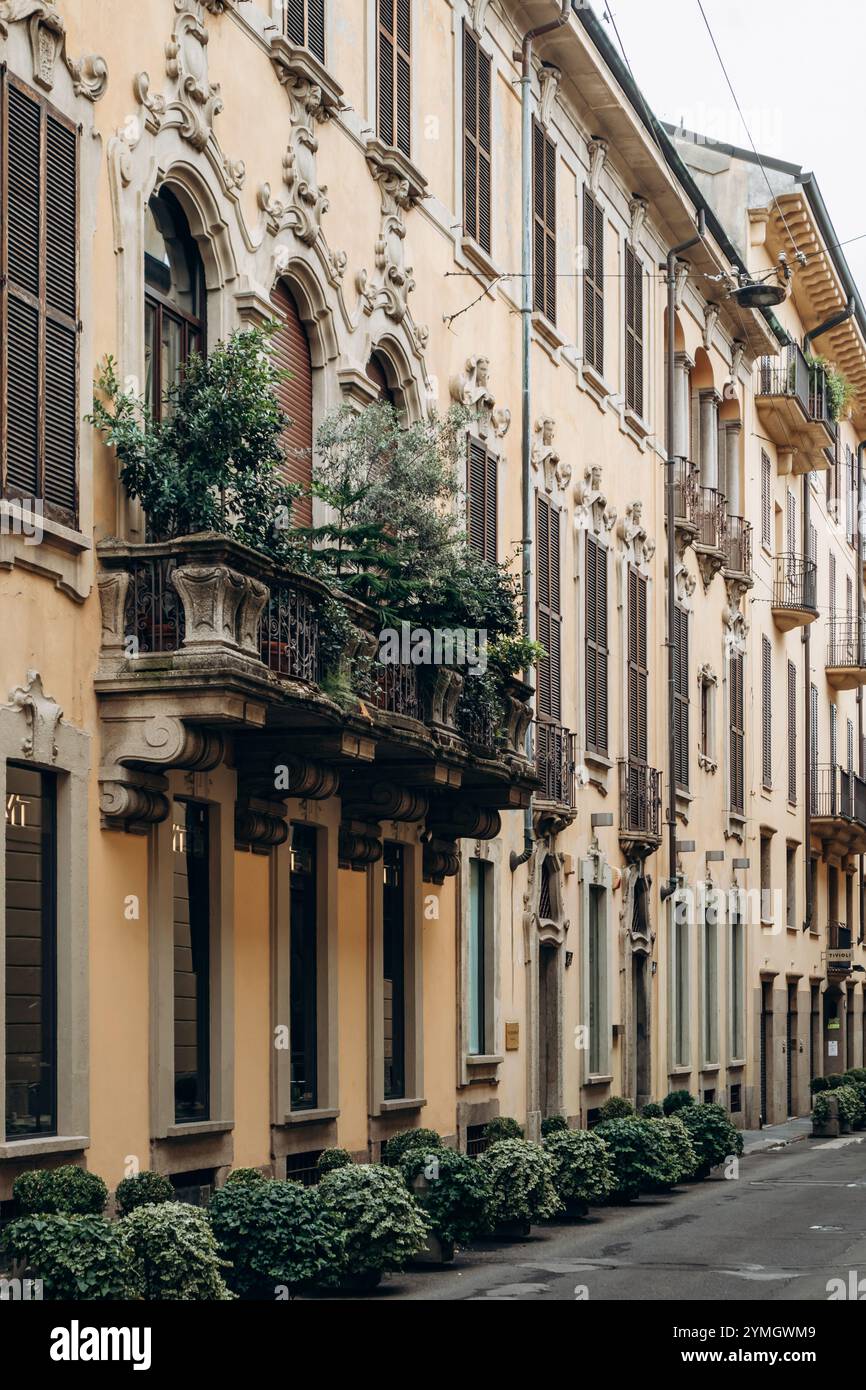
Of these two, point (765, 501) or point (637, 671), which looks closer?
point (637, 671)

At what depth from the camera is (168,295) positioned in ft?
54.6

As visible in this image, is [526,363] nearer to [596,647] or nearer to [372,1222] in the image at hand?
[596,647]

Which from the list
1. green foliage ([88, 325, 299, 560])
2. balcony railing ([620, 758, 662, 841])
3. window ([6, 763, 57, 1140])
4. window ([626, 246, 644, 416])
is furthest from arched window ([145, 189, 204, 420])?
window ([626, 246, 644, 416])

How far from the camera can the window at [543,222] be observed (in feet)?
85.4

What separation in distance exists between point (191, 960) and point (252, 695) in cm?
266

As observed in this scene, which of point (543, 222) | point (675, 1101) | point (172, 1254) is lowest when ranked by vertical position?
point (675, 1101)

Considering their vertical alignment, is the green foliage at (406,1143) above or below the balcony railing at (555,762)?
below

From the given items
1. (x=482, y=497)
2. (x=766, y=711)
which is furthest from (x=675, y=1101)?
(x=766, y=711)

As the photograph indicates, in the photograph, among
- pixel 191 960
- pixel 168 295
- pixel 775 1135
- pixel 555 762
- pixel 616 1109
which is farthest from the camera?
pixel 775 1135

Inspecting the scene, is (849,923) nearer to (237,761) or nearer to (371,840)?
(371,840)

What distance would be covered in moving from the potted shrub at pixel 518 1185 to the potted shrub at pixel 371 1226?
127 inches

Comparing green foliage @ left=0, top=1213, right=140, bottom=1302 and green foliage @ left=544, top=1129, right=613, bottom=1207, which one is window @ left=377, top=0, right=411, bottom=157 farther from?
green foliage @ left=0, top=1213, right=140, bottom=1302

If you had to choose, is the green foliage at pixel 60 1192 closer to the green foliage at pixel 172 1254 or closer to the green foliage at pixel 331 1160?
the green foliage at pixel 172 1254

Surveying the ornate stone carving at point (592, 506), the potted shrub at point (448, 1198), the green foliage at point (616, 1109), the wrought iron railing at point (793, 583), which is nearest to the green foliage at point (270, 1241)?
the potted shrub at point (448, 1198)
